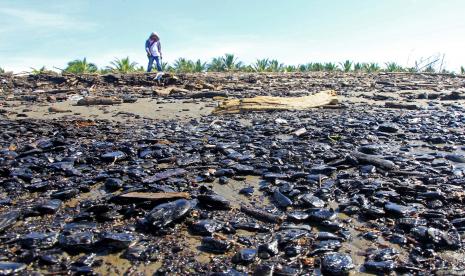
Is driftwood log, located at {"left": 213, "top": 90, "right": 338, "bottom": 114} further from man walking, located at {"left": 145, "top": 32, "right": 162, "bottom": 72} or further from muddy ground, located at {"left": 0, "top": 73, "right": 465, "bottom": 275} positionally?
man walking, located at {"left": 145, "top": 32, "right": 162, "bottom": 72}

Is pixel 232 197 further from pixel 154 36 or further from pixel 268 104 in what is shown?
pixel 154 36

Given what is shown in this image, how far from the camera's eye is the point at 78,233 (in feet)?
9.05

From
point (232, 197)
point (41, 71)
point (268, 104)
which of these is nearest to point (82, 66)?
point (41, 71)

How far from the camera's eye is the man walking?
1762 cm

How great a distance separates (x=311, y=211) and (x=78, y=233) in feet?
5.68

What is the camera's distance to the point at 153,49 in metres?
17.6

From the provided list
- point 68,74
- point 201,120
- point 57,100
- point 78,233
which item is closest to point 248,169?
point 78,233

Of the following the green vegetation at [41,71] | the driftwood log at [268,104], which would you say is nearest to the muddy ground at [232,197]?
the driftwood log at [268,104]

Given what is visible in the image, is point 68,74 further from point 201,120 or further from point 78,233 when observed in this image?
point 78,233

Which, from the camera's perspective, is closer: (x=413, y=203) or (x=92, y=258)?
(x=92, y=258)

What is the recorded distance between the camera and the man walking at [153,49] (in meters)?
17.6

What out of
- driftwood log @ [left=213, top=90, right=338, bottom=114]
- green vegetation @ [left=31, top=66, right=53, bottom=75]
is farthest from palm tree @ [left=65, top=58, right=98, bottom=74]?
driftwood log @ [left=213, top=90, right=338, bottom=114]

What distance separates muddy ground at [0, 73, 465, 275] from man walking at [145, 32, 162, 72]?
36.1ft

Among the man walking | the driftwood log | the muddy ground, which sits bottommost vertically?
the muddy ground
